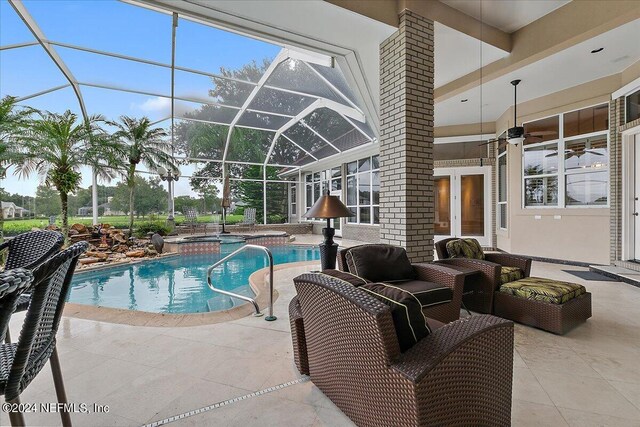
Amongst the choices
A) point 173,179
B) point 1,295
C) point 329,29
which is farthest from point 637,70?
point 173,179

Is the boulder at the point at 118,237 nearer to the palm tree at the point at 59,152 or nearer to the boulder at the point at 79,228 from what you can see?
the boulder at the point at 79,228

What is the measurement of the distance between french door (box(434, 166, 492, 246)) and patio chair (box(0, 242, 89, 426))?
358 inches

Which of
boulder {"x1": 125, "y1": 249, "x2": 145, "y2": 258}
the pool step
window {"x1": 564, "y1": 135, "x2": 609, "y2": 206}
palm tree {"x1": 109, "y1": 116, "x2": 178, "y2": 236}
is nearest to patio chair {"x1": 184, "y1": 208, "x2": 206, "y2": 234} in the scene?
palm tree {"x1": 109, "y1": 116, "x2": 178, "y2": 236}

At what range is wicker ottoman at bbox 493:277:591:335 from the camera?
2.82m

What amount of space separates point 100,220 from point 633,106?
13931mm

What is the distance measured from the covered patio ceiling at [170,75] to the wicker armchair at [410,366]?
4830 millimetres

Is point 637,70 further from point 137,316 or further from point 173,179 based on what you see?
point 173,179

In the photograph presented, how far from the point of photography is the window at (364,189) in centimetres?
1077

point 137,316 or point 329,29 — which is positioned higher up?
point 329,29

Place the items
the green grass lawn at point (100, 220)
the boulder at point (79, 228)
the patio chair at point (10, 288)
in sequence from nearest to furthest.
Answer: the patio chair at point (10, 288) < the green grass lawn at point (100, 220) < the boulder at point (79, 228)

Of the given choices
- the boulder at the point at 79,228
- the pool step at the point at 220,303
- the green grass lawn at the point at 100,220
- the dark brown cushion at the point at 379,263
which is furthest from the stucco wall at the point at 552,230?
the boulder at the point at 79,228

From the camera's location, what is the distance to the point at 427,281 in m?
3.05

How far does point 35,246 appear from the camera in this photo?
79.3 inches

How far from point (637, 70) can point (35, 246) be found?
826cm
